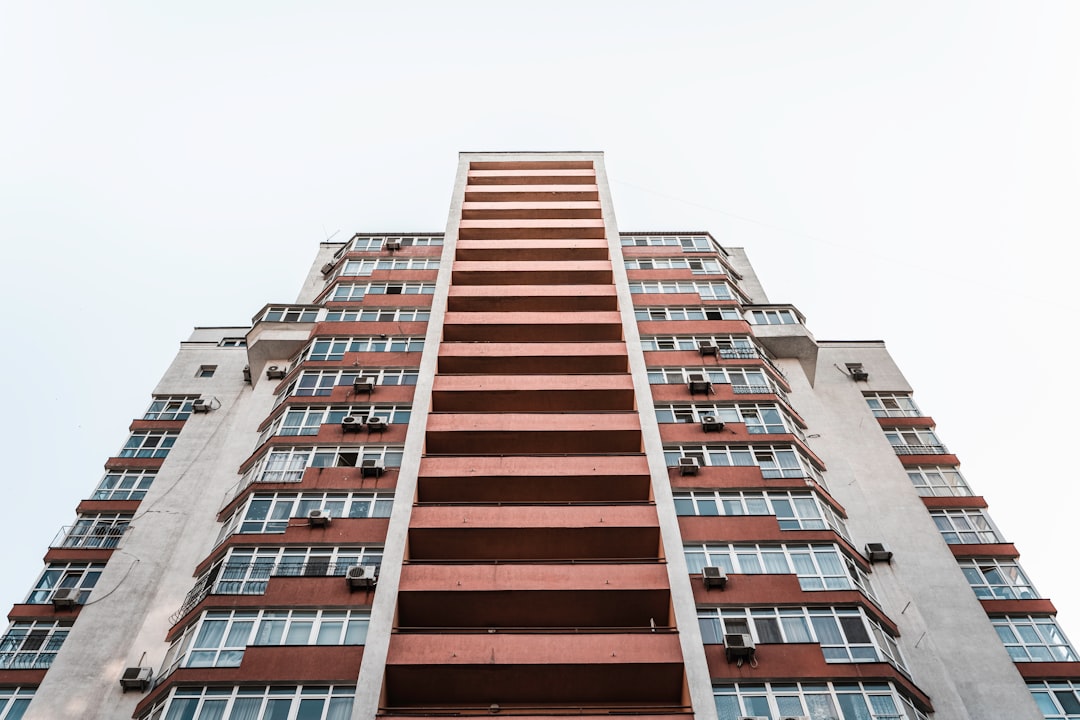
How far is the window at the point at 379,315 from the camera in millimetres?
33844

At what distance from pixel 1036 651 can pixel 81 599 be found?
2820 cm

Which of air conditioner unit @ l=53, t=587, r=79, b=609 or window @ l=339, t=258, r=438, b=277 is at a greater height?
window @ l=339, t=258, r=438, b=277

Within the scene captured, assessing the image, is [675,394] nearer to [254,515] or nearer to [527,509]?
[527,509]

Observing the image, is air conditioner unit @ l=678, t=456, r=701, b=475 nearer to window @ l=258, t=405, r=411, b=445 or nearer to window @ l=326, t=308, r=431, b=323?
window @ l=258, t=405, r=411, b=445

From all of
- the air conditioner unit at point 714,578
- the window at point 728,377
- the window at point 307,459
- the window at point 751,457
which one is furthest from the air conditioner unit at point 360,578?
the window at point 728,377

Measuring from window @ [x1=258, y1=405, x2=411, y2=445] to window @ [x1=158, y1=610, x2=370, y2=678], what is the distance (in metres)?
7.63

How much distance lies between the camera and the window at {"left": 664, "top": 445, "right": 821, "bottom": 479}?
2602cm

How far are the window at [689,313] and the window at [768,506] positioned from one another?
34.6ft

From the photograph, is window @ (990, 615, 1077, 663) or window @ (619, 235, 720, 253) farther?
window @ (619, 235, 720, 253)

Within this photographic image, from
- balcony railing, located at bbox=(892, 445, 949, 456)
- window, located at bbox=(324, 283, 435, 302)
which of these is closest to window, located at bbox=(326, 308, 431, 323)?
window, located at bbox=(324, 283, 435, 302)

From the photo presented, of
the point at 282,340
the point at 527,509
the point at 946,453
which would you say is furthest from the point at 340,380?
the point at 946,453

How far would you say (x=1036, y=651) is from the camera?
2364cm

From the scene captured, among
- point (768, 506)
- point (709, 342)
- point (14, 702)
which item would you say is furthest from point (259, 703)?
point (709, 342)

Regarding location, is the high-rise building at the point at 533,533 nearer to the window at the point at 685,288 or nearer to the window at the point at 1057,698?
the window at the point at 1057,698
